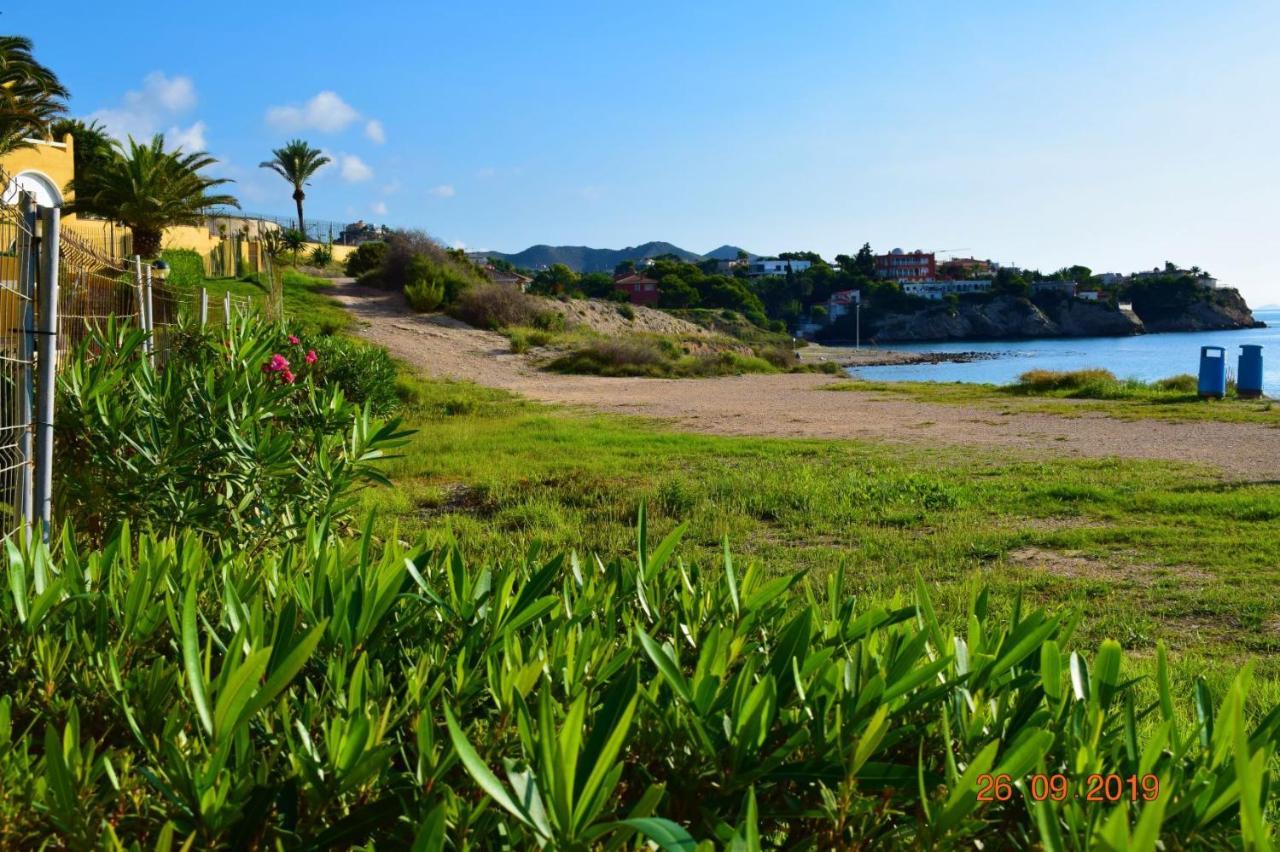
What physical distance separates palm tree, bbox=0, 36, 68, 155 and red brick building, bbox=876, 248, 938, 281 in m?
123

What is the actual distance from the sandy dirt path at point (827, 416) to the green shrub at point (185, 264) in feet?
14.9

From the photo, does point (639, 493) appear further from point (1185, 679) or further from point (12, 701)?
point (12, 701)

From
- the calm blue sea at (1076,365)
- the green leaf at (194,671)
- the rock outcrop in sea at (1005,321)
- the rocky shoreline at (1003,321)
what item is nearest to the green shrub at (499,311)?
the calm blue sea at (1076,365)

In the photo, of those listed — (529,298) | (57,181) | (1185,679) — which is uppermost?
(57,181)

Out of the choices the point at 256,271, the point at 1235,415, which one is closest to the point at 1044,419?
the point at 1235,415

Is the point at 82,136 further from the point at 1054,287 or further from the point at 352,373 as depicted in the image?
the point at 1054,287

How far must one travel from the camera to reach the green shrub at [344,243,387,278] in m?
37.5

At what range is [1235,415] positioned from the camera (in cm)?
1286

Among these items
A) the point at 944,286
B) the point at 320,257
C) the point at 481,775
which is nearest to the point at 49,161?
the point at 320,257

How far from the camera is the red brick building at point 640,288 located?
94.2 m

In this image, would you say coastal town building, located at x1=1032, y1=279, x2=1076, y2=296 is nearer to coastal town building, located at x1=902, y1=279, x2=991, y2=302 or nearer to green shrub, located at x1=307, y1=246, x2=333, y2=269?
coastal town building, located at x1=902, y1=279, x2=991, y2=302

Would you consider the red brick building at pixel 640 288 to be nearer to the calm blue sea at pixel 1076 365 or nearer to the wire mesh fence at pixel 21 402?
the calm blue sea at pixel 1076 365

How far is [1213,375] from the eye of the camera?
15.0 metres

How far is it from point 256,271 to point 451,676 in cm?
3780
